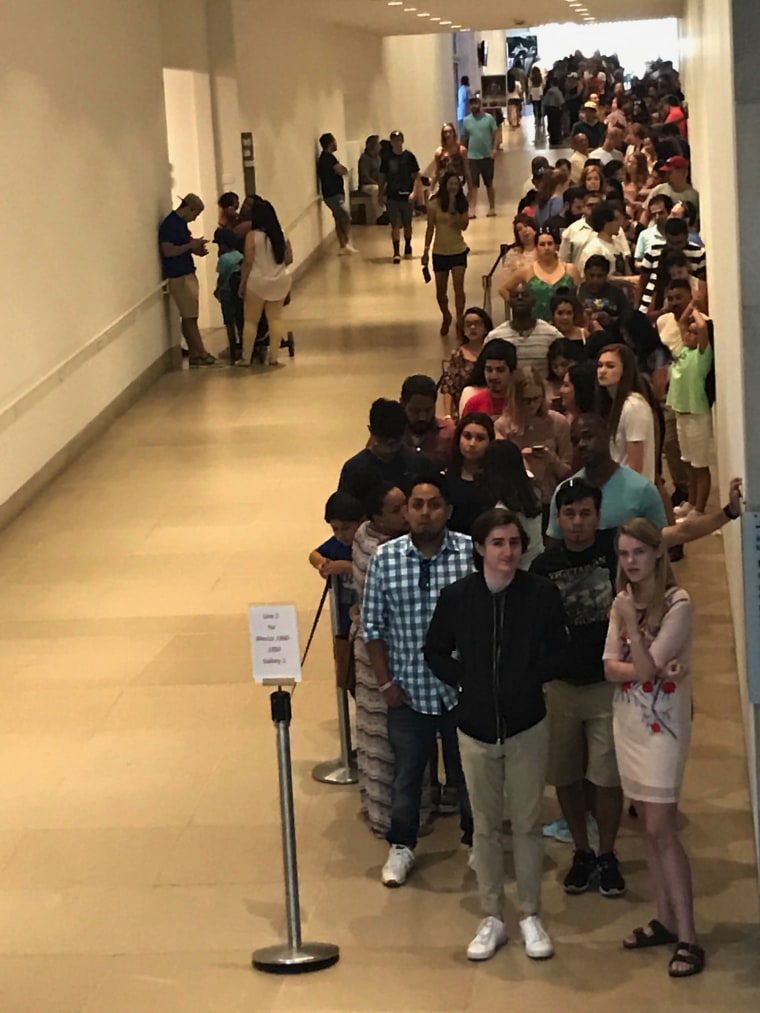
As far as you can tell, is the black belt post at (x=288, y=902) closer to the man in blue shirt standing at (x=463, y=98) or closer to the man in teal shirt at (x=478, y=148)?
the man in teal shirt at (x=478, y=148)

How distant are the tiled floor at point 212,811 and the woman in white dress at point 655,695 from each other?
0.32 m

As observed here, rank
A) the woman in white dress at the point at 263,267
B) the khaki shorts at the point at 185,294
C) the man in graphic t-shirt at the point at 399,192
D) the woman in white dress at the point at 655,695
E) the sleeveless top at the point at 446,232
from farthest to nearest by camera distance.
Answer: the man in graphic t-shirt at the point at 399,192 → the khaki shorts at the point at 185,294 → the sleeveless top at the point at 446,232 → the woman in white dress at the point at 263,267 → the woman in white dress at the point at 655,695

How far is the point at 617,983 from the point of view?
5723mm

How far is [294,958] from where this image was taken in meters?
5.98

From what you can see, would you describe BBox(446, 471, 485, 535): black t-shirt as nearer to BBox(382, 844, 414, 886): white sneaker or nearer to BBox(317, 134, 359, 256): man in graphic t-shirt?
BBox(382, 844, 414, 886): white sneaker

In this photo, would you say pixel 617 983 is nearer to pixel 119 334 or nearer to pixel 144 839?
pixel 144 839

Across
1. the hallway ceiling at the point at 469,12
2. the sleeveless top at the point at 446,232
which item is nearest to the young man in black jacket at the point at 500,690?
the sleeveless top at the point at 446,232

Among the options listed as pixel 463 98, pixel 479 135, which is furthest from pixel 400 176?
pixel 463 98

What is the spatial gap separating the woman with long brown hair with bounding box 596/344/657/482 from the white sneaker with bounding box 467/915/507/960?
293 cm

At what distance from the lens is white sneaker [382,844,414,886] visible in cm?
658

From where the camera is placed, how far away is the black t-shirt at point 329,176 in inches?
1025

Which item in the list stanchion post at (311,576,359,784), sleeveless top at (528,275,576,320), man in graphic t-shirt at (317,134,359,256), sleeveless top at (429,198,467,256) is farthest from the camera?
man in graphic t-shirt at (317,134,359,256)

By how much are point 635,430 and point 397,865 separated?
268 cm

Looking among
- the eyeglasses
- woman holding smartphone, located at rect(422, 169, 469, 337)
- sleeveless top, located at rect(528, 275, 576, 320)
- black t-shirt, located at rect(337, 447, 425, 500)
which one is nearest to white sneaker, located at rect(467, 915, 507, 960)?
the eyeglasses
